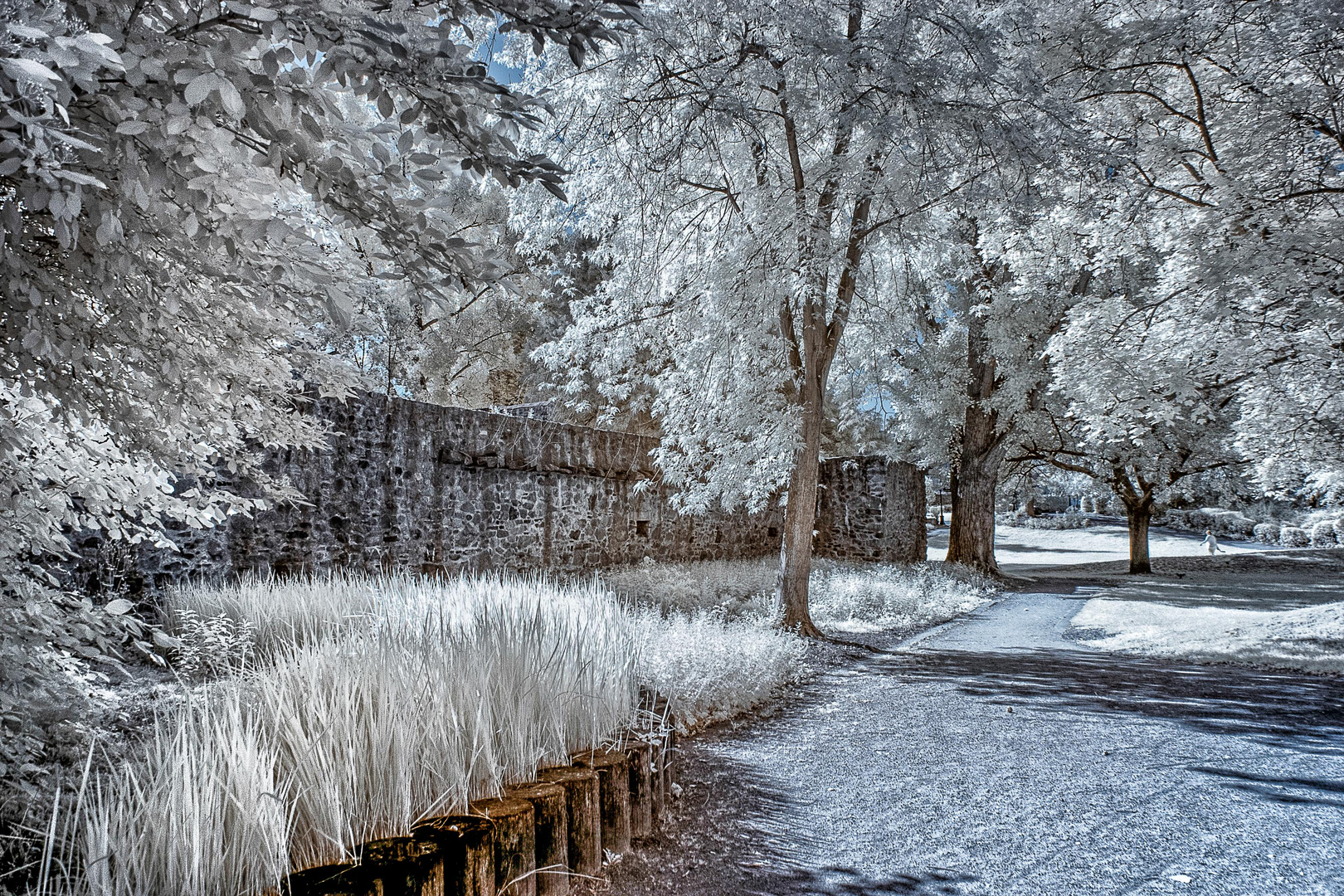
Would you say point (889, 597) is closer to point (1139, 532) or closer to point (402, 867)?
point (402, 867)

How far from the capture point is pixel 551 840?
268 centimetres

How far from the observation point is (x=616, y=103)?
6.23 meters

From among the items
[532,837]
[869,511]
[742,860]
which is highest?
[869,511]

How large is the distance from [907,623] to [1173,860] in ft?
23.6

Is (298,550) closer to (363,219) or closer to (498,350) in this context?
(363,219)

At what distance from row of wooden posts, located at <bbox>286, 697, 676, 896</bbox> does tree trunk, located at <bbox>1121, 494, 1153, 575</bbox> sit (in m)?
20.3

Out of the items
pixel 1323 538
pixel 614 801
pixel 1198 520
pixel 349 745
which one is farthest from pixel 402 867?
pixel 1198 520

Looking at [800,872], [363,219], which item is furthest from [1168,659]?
[363,219]

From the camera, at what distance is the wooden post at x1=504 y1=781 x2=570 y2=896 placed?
2.62 m

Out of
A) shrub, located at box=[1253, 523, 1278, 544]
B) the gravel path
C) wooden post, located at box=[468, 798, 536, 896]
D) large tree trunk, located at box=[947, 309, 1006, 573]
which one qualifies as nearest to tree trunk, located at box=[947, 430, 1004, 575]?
large tree trunk, located at box=[947, 309, 1006, 573]

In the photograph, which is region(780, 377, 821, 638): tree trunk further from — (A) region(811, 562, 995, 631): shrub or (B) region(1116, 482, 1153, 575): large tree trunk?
(B) region(1116, 482, 1153, 575): large tree trunk

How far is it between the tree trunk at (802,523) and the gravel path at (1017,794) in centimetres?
232

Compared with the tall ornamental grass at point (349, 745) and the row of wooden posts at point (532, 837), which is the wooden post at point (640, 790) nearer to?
the row of wooden posts at point (532, 837)

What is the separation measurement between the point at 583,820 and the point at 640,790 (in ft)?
1.52
